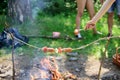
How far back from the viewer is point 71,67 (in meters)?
5.71

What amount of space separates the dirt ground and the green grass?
12.0 inches

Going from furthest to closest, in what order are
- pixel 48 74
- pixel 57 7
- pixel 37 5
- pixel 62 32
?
pixel 57 7 → pixel 37 5 → pixel 62 32 → pixel 48 74

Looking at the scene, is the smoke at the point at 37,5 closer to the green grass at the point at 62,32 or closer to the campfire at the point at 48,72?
the green grass at the point at 62,32

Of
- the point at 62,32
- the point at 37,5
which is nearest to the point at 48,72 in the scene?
the point at 62,32

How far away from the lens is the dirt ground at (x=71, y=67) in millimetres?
5233

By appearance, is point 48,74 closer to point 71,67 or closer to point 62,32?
point 71,67

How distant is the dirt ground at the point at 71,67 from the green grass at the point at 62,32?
1.00 ft

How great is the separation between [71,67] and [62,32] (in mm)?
2005

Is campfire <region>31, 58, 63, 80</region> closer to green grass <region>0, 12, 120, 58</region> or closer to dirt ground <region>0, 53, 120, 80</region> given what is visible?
dirt ground <region>0, 53, 120, 80</region>

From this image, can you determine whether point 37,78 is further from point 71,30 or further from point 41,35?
point 71,30

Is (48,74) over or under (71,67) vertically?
over

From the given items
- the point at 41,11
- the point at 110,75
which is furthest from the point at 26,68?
the point at 41,11

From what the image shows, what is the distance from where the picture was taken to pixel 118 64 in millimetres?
5672

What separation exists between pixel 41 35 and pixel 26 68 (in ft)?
6.05
